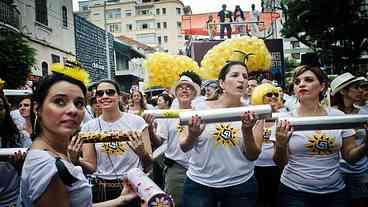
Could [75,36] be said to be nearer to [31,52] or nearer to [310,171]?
[31,52]

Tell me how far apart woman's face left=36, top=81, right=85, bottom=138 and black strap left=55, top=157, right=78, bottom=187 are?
0.92 feet

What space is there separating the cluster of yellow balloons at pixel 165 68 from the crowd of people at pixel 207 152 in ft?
5.44

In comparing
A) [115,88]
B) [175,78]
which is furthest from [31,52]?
[115,88]

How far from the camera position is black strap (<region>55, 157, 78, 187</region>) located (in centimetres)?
222

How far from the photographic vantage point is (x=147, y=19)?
3501 inches

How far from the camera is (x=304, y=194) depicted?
390cm

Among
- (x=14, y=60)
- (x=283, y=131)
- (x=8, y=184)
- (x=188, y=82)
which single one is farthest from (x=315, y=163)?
(x=14, y=60)

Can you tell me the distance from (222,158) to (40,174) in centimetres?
209

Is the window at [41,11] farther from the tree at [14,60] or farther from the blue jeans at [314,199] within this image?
the blue jeans at [314,199]

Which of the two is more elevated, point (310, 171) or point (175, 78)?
point (175, 78)

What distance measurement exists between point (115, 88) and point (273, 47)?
29.3ft

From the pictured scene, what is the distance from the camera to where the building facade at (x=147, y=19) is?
87875 mm

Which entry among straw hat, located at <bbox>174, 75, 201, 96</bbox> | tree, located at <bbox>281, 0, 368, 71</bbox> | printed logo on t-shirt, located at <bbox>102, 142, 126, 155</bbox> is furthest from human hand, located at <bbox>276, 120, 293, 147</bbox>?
Result: tree, located at <bbox>281, 0, 368, 71</bbox>

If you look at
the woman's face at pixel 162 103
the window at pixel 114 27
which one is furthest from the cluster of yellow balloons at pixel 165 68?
the window at pixel 114 27
